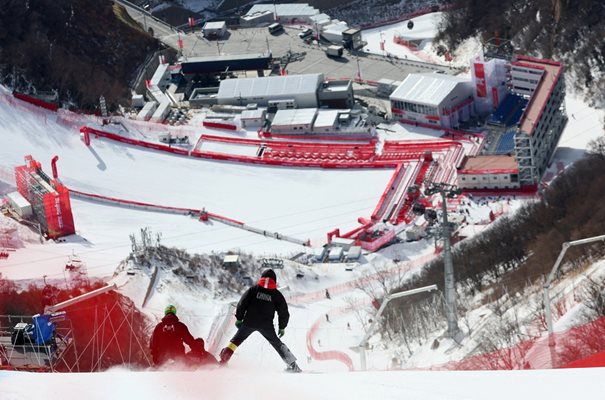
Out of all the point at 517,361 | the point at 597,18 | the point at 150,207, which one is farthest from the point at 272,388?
the point at 597,18

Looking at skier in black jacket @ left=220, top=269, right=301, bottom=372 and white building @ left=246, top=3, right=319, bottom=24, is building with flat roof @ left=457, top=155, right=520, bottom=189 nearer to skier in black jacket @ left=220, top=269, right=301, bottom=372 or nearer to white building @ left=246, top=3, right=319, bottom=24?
white building @ left=246, top=3, right=319, bottom=24

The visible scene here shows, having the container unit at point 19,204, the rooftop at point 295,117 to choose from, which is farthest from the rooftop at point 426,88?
the container unit at point 19,204

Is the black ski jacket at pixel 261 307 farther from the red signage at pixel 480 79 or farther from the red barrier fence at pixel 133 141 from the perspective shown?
the red signage at pixel 480 79

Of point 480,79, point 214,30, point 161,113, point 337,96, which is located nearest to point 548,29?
point 480,79

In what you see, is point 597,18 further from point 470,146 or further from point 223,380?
point 223,380

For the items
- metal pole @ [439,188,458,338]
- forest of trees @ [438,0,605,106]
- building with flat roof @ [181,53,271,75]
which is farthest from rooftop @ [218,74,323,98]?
metal pole @ [439,188,458,338]

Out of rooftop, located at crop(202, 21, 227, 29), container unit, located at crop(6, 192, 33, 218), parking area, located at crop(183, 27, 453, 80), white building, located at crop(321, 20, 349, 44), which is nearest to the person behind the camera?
container unit, located at crop(6, 192, 33, 218)
